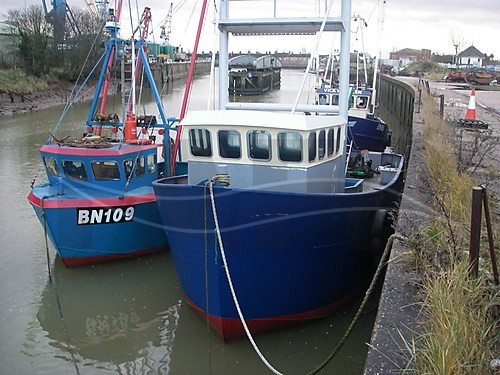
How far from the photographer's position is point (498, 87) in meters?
37.5

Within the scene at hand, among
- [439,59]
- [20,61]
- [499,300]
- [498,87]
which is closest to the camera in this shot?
[499,300]

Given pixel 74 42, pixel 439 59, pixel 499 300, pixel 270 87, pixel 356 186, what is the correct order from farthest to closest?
pixel 439 59 < pixel 270 87 < pixel 74 42 < pixel 356 186 < pixel 499 300

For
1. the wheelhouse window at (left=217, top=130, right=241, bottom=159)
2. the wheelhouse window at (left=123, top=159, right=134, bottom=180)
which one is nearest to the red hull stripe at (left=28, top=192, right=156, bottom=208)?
the wheelhouse window at (left=123, top=159, right=134, bottom=180)

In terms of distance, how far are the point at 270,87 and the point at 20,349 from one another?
58.3 meters

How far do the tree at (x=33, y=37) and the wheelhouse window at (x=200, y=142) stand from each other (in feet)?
133

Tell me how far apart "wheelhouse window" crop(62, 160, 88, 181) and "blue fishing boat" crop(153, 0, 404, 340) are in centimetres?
291

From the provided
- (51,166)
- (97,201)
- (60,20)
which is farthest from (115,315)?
(60,20)

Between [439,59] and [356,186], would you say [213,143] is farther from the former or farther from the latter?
[439,59]

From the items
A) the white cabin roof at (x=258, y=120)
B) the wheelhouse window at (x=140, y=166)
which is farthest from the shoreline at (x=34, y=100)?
the white cabin roof at (x=258, y=120)

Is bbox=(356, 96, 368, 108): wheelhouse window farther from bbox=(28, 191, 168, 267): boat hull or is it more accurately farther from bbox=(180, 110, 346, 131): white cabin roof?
bbox=(180, 110, 346, 131): white cabin roof

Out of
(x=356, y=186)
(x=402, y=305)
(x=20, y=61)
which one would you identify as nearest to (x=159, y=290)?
(x=356, y=186)

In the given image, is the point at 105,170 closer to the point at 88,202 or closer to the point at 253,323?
the point at 88,202

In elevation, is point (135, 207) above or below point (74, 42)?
below

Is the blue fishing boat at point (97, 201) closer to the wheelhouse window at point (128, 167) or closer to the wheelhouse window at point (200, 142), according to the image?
the wheelhouse window at point (128, 167)
